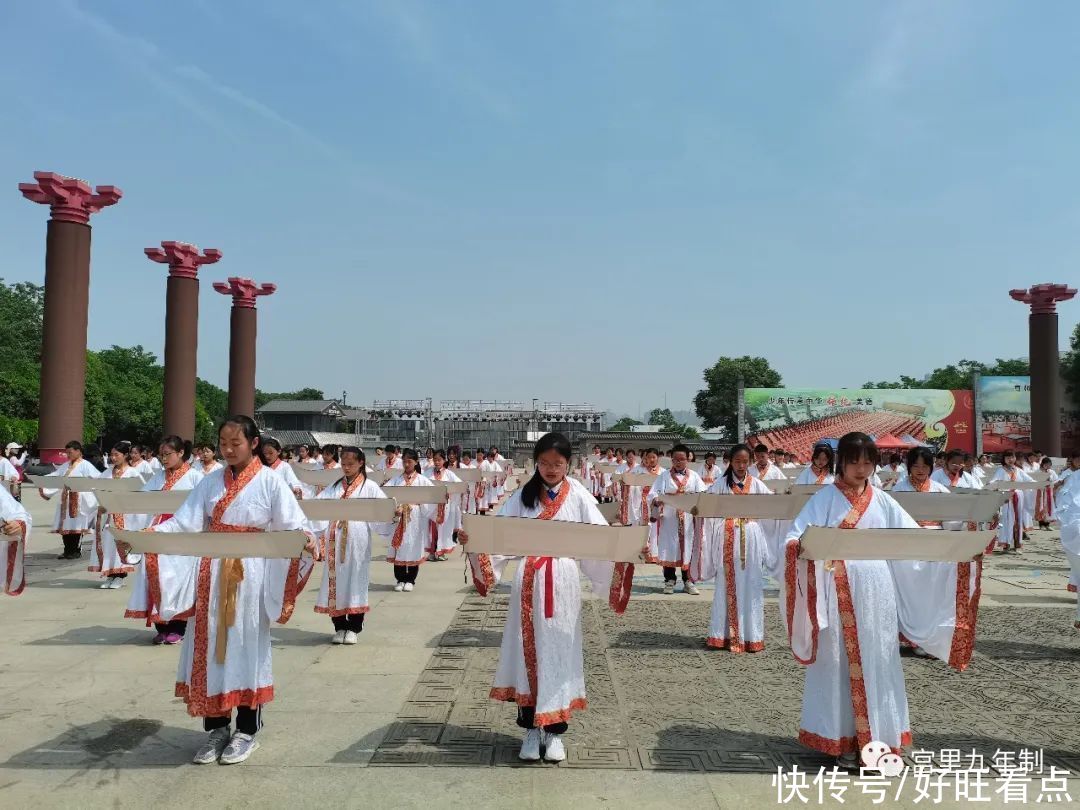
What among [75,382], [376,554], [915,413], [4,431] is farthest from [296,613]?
[915,413]

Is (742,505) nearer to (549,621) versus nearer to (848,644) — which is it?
(848,644)

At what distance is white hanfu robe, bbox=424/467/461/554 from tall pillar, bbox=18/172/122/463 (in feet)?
51.3

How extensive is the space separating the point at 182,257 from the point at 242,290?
6.92 meters

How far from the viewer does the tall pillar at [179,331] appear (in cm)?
3262

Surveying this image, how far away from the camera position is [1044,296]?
4453cm

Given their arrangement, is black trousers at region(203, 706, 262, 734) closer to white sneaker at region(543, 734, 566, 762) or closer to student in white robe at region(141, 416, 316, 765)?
student in white robe at region(141, 416, 316, 765)

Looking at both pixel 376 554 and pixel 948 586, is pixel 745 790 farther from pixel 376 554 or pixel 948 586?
pixel 376 554

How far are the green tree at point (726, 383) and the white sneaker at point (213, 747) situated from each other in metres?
66.9

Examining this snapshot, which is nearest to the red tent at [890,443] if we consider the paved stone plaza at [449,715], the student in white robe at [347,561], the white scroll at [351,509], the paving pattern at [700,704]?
the paved stone plaza at [449,715]

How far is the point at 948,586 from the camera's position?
4699 mm

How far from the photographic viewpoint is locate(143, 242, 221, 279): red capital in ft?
107

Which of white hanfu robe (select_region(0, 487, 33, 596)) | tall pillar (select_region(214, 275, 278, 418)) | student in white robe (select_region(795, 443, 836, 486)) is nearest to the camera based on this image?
white hanfu robe (select_region(0, 487, 33, 596))

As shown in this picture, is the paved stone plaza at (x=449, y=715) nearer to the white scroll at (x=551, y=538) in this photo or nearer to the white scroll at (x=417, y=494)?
the white scroll at (x=551, y=538)

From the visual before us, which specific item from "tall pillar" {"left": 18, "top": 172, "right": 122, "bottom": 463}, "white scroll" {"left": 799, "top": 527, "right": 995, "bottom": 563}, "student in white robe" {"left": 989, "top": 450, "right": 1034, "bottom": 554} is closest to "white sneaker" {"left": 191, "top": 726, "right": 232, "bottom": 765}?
"white scroll" {"left": 799, "top": 527, "right": 995, "bottom": 563}
